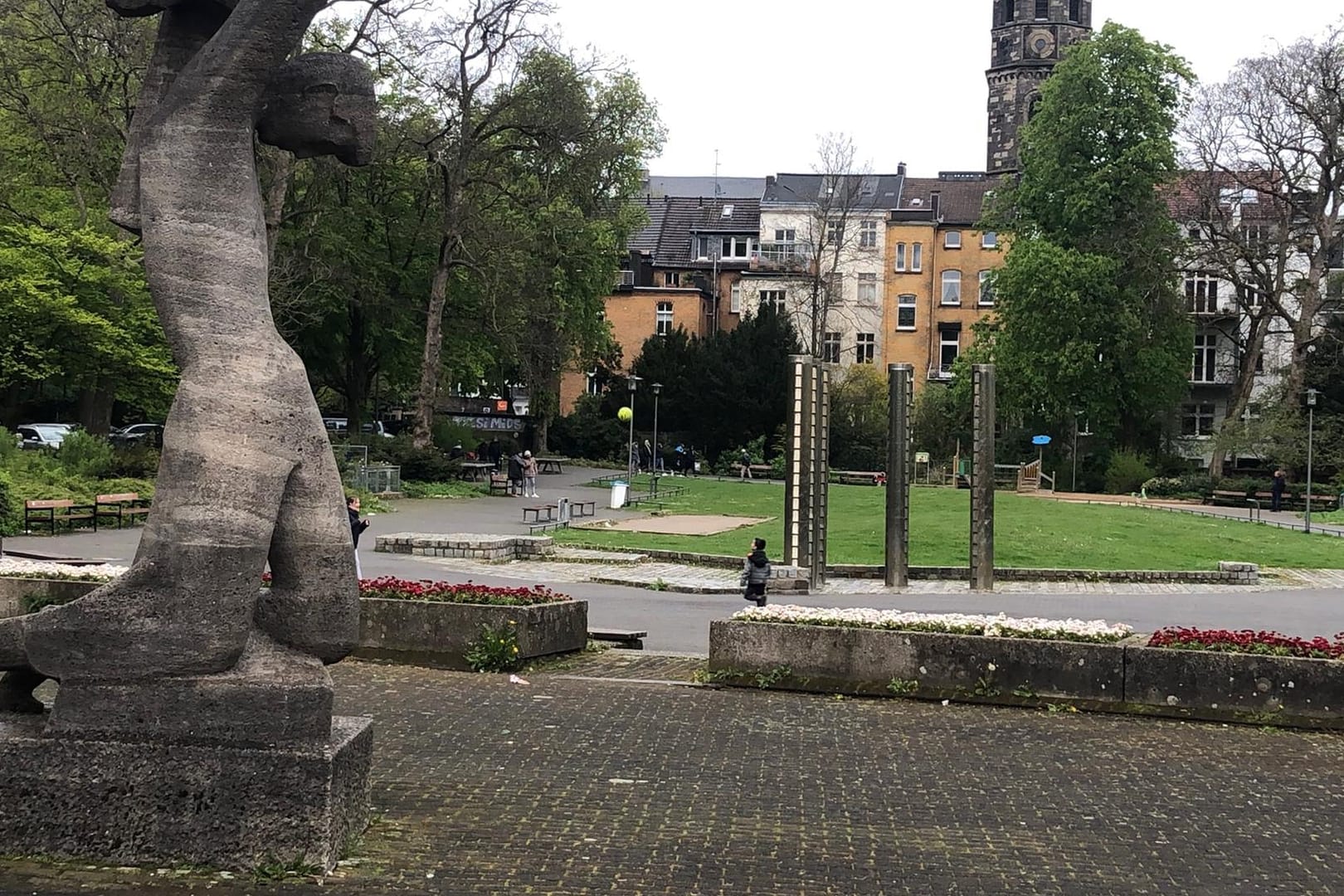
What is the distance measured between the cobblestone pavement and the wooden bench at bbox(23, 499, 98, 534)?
16.8 meters

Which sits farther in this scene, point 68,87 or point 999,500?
point 999,500

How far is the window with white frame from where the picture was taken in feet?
245

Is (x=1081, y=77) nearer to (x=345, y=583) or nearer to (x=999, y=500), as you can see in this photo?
(x=999, y=500)

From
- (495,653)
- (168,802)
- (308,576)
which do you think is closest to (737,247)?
(495,653)

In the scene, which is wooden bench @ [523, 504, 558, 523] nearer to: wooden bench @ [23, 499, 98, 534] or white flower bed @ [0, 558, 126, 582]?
wooden bench @ [23, 499, 98, 534]

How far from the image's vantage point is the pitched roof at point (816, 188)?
77.5 metres

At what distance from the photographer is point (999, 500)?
43688mm

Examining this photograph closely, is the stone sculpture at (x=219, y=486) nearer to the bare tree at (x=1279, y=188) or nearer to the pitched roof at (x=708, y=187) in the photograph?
the bare tree at (x=1279, y=188)

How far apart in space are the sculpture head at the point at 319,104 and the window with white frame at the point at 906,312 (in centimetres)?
6965

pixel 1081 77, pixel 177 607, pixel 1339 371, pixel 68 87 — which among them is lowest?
pixel 177 607

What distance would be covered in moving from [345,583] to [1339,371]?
5621 cm

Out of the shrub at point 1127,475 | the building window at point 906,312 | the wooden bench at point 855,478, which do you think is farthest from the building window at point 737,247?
the shrub at point 1127,475

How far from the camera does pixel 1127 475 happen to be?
5266 cm

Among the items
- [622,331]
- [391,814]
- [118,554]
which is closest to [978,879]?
[391,814]
